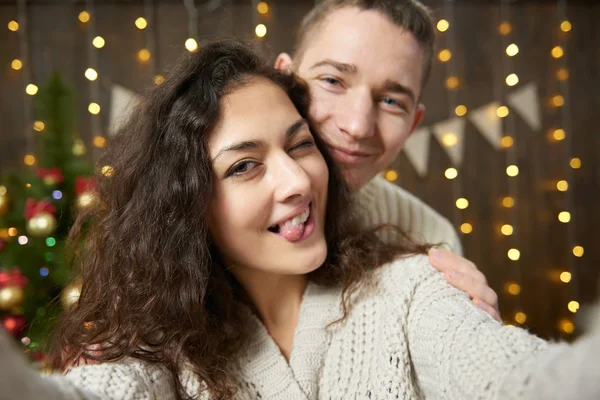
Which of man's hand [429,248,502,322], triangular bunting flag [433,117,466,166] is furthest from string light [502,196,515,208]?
man's hand [429,248,502,322]

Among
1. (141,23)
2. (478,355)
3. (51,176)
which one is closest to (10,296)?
(51,176)

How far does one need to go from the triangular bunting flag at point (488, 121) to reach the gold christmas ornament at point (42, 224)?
2.59 m

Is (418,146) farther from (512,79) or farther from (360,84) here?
(360,84)

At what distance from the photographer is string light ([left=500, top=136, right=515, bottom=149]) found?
3699mm

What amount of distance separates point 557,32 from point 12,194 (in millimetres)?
3390

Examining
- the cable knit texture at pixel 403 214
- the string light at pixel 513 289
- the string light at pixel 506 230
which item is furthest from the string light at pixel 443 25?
the cable knit texture at pixel 403 214

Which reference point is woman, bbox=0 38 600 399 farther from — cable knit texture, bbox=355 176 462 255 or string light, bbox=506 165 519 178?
string light, bbox=506 165 519 178

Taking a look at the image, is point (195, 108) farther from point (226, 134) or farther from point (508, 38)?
point (508, 38)

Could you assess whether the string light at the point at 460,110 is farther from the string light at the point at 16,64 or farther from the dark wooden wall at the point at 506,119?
the string light at the point at 16,64

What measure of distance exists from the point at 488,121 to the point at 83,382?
3.17 m

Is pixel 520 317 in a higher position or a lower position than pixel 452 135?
lower

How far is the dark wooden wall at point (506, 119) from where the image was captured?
139 inches

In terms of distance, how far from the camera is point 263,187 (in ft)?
3.72

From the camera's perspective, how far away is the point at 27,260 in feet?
7.25
